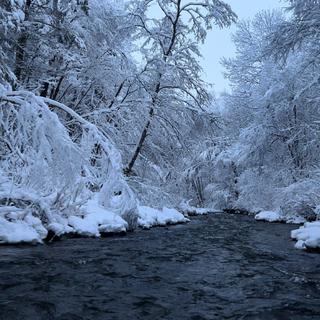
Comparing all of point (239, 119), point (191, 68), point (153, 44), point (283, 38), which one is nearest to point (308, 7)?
point (283, 38)

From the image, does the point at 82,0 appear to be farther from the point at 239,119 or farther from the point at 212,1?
the point at 239,119

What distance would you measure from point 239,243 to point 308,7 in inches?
278

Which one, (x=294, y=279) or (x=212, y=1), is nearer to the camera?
(x=294, y=279)

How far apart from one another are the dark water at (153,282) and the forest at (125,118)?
105 centimetres

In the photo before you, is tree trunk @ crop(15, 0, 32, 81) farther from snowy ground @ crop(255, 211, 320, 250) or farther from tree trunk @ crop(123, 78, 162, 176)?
snowy ground @ crop(255, 211, 320, 250)

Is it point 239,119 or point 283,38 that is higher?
point 239,119

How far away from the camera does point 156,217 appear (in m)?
15.0

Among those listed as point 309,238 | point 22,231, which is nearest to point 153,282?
point 22,231

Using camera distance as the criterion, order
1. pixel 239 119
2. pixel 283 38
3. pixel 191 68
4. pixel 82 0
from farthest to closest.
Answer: pixel 239 119, pixel 191 68, pixel 283 38, pixel 82 0

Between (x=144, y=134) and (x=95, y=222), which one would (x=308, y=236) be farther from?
(x=144, y=134)

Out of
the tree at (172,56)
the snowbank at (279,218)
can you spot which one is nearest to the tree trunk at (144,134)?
the tree at (172,56)

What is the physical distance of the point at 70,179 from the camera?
687cm

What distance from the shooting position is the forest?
7223 millimetres

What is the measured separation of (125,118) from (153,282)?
1011cm
